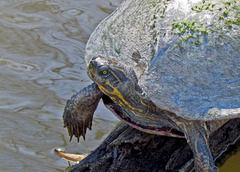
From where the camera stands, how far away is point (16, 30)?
4.96 metres

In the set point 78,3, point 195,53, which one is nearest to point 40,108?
point 195,53

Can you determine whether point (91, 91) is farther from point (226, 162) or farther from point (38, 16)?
point (38, 16)

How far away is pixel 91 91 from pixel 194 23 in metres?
0.92

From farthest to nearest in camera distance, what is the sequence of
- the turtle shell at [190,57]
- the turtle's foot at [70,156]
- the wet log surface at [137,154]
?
the turtle's foot at [70,156]
the wet log surface at [137,154]
the turtle shell at [190,57]

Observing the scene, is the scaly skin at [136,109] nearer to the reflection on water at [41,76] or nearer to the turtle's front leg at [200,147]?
the turtle's front leg at [200,147]

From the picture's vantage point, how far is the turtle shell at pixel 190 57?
2.51 m

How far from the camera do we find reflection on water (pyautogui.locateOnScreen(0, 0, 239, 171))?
3211 mm

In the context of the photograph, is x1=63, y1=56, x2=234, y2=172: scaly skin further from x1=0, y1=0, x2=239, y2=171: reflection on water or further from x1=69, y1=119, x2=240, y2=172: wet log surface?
x1=0, y1=0, x2=239, y2=171: reflection on water

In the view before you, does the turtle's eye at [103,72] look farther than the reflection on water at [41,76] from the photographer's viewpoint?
No

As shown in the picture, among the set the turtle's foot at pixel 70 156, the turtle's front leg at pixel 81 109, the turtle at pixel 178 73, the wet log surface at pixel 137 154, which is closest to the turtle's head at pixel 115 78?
the turtle at pixel 178 73

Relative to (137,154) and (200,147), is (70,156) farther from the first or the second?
(200,147)

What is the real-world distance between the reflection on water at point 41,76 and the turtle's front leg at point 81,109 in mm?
214

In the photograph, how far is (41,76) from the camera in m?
4.12

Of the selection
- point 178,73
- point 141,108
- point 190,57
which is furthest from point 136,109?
point 190,57
